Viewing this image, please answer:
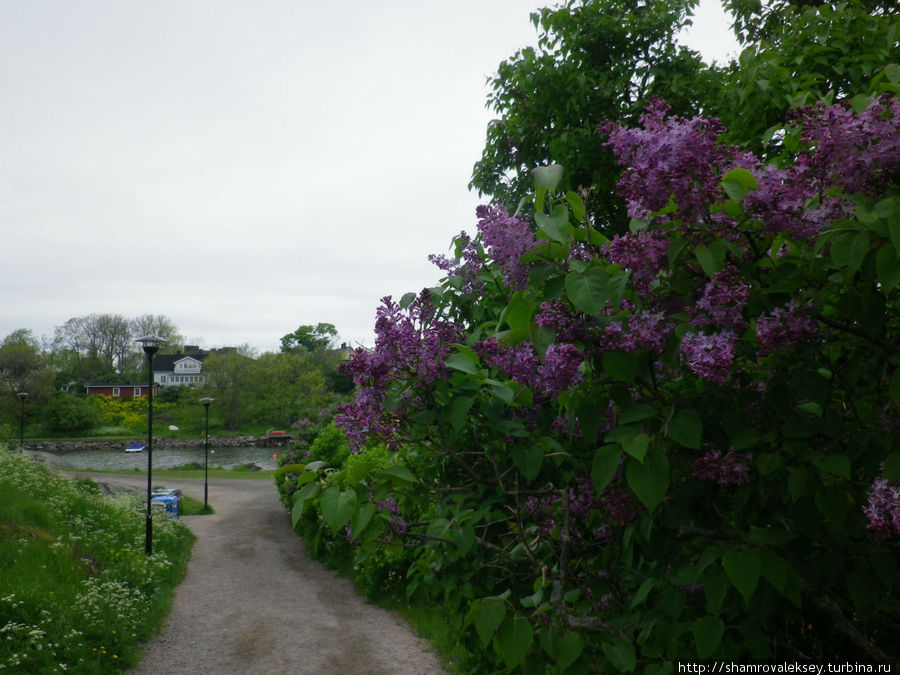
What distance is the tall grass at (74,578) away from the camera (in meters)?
6.26

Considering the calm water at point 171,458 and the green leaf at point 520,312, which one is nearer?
the green leaf at point 520,312

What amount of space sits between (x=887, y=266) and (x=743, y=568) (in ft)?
2.15

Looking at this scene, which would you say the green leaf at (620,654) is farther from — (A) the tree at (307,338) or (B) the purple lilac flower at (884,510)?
(A) the tree at (307,338)

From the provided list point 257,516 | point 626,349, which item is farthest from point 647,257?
point 257,516

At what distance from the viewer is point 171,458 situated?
148 feet

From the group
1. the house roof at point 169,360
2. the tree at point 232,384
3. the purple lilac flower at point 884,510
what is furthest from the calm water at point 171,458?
the house roof at point 169,360

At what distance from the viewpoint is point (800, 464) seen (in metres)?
1.42

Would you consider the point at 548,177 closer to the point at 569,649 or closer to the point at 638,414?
the point at 638,414

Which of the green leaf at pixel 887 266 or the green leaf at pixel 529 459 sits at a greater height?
the green leaf at pixel 887 266

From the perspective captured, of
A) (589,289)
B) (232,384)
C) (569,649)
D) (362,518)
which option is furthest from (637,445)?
(232,384)

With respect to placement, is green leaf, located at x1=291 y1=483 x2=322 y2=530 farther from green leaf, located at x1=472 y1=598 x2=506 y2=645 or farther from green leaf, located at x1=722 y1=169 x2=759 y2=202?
green leaf, located at x1=722 y1=169 x2=759 y2=202

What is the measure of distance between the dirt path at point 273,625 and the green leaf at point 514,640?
6.16 meters

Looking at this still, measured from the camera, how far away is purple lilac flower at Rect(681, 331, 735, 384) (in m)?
1.32

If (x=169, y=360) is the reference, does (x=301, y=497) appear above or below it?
below
